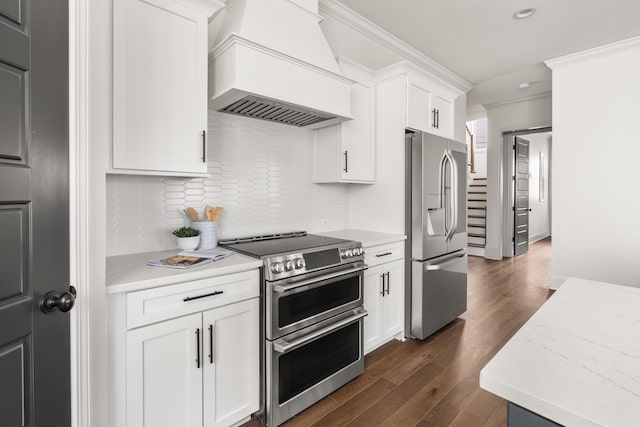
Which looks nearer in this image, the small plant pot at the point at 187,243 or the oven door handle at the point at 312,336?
the oven door handle at the point at 312,336

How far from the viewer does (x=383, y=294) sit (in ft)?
8.53

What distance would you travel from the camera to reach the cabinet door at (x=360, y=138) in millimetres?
2721

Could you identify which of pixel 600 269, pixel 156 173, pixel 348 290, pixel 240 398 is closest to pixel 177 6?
pixel 156 173

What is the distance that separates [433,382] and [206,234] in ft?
6.06

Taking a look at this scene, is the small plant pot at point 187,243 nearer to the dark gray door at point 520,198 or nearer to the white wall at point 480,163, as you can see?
the dark gray door at point 520,198

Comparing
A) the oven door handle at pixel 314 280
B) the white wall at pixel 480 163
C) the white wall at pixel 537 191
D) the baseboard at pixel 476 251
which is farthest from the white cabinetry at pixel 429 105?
the white wall at pixel 537 191

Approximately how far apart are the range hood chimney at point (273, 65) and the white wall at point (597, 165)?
10.9ft

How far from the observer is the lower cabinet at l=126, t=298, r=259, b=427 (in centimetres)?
139

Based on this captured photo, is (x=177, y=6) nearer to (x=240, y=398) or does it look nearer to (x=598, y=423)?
(x=240, y=398)

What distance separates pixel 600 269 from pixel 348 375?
11.6 feet

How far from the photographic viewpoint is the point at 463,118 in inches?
193

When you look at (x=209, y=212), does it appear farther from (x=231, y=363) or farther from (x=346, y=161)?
(x=346, y=161)

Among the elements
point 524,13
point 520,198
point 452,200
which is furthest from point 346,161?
point 520,198

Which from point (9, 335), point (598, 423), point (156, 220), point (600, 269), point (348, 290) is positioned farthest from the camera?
point (600, 269)
